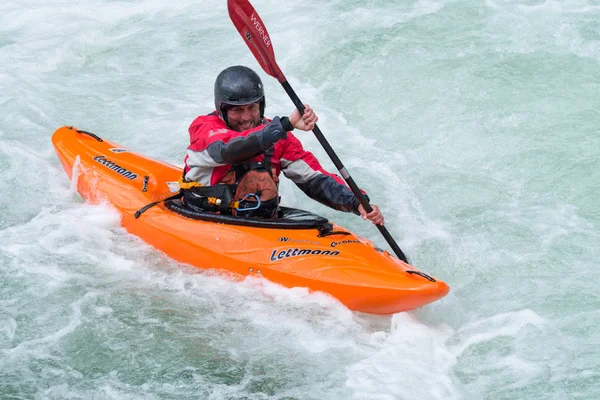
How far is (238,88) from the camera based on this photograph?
16.2ft

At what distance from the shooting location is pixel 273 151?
5.07 m

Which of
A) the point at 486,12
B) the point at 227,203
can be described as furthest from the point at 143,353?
the point at 486,12

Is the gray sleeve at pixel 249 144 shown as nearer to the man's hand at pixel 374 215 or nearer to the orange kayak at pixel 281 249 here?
the orange kayak at pixel 281 249

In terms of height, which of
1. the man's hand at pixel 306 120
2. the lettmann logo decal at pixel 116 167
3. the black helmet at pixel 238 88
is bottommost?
the lettmann logo decal at pixel 116 167

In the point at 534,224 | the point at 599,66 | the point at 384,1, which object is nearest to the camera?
the point at 534,224

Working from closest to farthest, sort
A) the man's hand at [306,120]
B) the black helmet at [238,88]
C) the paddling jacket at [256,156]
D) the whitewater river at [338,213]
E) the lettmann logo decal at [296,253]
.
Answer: the whitewater river at [338,213]
the man's hand at [306,120]
the paddling jacket at [256,156]
the lettmann logo decal at [296,253]
the black helmet at [238,88]

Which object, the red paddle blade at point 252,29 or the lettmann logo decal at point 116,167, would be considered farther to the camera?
the lettmann logo decal at point 116,167

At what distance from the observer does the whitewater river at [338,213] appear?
4.36m

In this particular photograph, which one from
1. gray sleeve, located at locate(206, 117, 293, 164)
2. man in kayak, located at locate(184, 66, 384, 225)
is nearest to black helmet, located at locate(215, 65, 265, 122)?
man in kayak, located at locate(184, 66, 384, 225)

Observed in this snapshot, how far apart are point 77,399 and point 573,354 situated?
2.50 metres

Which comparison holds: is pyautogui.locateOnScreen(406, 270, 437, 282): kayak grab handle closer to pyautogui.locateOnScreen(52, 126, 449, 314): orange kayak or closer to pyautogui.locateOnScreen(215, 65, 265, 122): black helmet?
pyautogui.locateOnScreen(52, 126, 449, 314): orange kayak

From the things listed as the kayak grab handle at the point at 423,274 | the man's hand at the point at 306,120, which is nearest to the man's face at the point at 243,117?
the man's hand at the point at 306,120

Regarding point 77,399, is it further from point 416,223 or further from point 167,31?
point 167,31

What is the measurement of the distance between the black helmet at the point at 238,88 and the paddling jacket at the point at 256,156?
162mm
